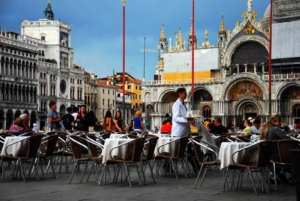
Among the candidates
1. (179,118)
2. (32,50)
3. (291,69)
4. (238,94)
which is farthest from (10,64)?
(179,118)

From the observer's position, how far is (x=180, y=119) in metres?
11.2

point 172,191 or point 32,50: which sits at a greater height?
point 32,50

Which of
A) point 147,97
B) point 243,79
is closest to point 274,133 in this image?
point 243,79

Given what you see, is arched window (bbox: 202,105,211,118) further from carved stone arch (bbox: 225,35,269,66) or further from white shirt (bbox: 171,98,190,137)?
white shirt (bbox: 171,98,190,137)

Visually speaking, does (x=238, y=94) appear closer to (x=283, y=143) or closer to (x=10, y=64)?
(x=10, y=64)

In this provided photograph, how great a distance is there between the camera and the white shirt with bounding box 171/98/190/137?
1116 cm

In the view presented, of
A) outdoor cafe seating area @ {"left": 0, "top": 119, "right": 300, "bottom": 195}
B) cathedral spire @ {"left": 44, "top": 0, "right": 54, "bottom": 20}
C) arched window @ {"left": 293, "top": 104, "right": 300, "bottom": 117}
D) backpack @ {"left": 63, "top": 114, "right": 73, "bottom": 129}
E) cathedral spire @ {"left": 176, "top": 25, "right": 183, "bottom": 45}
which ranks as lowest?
outdoor cafe seating area @ {"left": 0, "top": 119, "right": 300, "bottom": 195}

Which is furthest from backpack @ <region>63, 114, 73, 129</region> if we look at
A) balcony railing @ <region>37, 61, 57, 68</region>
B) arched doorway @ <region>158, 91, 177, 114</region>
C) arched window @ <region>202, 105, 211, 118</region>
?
balcony railing @ <region>37, 61, 57, 68</region>

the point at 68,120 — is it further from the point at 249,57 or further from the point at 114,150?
the point at 249,57

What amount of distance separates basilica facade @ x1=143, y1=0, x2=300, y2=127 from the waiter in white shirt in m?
40.8

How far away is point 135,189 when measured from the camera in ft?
29.2

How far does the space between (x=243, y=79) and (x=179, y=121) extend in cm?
4322

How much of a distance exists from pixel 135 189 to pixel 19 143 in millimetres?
2363

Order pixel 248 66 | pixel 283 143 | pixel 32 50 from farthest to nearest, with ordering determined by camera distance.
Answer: pixel 32 50, pixel 248 66, pixel 283 143
